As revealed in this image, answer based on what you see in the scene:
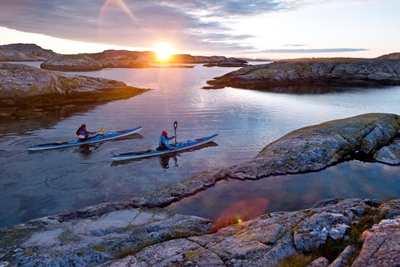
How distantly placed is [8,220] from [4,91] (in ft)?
119

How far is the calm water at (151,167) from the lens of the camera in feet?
50.7

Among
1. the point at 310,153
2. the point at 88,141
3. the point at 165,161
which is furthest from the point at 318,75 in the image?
the point at 88,141

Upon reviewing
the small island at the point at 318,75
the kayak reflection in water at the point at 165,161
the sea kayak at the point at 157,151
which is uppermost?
the small island at the point at 318,75

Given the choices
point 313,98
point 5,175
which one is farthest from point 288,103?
point 5,175

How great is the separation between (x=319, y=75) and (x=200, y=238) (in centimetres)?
8941

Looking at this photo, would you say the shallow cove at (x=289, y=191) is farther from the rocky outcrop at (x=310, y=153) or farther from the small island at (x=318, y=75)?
the small island at (x=318, y=75)

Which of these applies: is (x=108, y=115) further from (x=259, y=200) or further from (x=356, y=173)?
(x=356, y=173)

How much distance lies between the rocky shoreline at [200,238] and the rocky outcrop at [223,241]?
0.08 feet

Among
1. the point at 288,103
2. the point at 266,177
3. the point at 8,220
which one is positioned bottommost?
the point at 8,220

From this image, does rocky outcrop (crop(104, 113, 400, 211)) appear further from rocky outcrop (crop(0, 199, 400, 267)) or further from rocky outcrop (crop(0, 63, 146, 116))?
rocky outcrop (crop(0, 63, 146, 116))

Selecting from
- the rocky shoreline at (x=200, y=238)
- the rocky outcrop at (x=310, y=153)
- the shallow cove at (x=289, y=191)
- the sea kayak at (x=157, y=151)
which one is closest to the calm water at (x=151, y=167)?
the shallow cove at (x=289, y=191)

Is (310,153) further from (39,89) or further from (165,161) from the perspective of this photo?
Answer: (39,89)

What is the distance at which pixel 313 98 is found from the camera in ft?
185

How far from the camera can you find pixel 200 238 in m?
9.25
